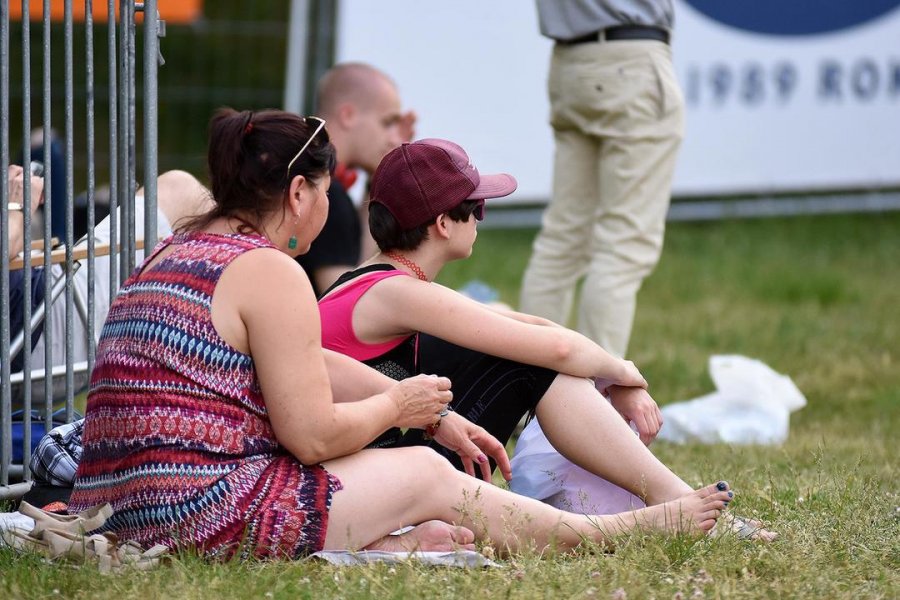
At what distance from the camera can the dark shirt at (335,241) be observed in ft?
15.2

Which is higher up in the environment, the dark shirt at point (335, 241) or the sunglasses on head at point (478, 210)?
the sunglasses on head at point (478, 210)

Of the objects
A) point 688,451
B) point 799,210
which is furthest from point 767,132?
point 688,451

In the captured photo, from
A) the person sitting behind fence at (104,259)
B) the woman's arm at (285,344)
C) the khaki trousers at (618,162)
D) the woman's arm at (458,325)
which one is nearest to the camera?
the woman's arm at (285,344)

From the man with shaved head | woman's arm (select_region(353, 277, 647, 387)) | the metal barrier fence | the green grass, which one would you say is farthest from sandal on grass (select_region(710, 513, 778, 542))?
the man with shaved head

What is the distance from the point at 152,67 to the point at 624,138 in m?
2.08

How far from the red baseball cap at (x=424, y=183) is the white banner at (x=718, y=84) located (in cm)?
504

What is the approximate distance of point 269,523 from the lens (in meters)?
2.63

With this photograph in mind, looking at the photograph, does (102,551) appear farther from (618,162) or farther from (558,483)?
(618,162)

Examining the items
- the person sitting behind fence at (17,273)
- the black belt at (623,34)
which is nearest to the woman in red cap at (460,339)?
the person sitting behind fence at (17,273)

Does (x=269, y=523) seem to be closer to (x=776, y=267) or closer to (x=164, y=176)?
(x=164, y=176)

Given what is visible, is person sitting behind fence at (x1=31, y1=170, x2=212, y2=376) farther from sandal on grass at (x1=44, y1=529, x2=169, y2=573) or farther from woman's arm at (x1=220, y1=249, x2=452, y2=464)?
woman's arm at (x1=220, y1=249, x2=452, y2=464)

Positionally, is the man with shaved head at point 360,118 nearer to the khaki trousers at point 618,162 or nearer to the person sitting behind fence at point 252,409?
the khaki trousers at point 618,162

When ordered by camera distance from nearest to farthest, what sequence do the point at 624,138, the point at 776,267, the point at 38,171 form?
1. the point at 38,171
2. the point at 624,138
3. the point at 776,267

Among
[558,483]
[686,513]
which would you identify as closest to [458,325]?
[558,483]
